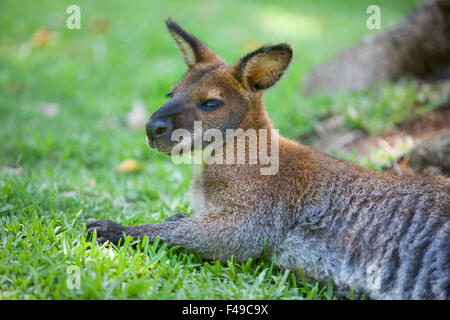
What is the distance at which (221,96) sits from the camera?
3.79 m

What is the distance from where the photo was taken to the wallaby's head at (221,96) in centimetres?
360

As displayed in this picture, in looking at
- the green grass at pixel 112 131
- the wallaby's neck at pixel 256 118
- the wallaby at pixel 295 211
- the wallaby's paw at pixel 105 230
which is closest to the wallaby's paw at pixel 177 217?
the wallaby at pixel 295 211

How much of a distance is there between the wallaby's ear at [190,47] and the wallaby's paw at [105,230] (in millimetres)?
1828

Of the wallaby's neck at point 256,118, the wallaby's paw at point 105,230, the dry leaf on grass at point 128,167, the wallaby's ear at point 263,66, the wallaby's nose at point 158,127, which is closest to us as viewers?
the wallaby's paw at point 105,230

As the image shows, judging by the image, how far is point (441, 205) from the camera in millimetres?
3080

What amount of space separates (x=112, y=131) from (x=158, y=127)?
338cm

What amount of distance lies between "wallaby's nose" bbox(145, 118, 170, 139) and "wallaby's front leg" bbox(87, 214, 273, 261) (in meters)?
0.75

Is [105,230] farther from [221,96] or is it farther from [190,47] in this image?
[190,47]

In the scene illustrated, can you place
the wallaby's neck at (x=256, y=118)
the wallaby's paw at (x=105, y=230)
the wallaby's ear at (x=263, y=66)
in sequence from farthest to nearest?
the wallaby's neck at (x=256, y=118) < the wallaby's ear at (x=263, y=66) < the wallaby's paw at (x=105, y=230)

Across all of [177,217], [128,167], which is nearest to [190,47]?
[177,217]

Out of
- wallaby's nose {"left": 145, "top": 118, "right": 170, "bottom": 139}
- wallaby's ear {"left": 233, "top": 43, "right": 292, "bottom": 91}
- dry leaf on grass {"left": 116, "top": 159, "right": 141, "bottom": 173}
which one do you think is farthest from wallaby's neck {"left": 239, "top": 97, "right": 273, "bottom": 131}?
dry leaf on grass {"left": 116, "top": 159, "right": 141, "bottom": 173}

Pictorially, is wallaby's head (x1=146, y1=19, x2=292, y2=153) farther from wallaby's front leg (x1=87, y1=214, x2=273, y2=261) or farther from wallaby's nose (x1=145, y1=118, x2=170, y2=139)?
wallaby's front leg (x1=87, y1=214, x2=273, y2=261)

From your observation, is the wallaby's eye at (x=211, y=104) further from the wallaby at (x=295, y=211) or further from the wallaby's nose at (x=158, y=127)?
the wallaby's nose at (x=158, y=127)
